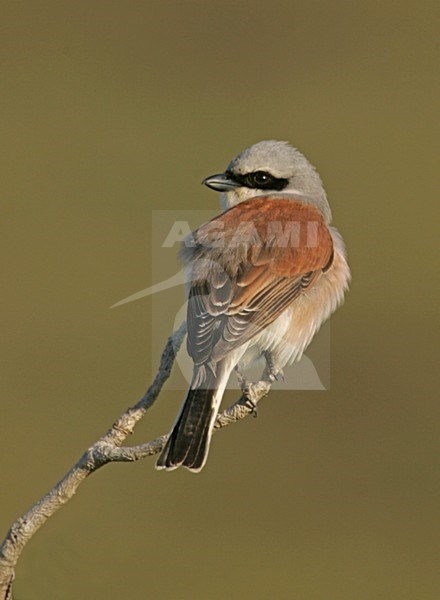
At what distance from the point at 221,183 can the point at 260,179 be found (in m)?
0.16

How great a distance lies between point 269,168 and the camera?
3914mm

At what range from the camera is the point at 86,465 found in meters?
2.29

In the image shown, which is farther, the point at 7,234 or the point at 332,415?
the point at 7,234

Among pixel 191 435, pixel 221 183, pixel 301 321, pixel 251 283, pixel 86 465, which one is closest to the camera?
pixel 86 465

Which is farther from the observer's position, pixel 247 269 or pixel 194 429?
pixel 247 269

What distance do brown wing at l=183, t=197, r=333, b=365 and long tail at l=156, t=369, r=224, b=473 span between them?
0.11 m

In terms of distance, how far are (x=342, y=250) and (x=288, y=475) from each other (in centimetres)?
392

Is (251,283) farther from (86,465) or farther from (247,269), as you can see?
(86,465)

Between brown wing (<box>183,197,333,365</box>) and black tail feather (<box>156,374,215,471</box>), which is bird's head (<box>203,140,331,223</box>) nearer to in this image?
brown wing (<box>183,197,333,365</box>)

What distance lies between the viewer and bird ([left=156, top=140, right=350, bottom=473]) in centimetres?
297

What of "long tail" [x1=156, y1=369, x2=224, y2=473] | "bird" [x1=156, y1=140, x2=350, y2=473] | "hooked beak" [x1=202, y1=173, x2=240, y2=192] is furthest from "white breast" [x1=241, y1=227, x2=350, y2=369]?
"hooked beak" [x1=202, y1=173, x2=240, y2=192]

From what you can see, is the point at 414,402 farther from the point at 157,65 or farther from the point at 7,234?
the point at 157,65

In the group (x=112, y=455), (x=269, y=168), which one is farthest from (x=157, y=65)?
(x=112, y=455)

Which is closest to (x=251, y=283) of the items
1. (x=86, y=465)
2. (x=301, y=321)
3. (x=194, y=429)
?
(x=301, y=321)
